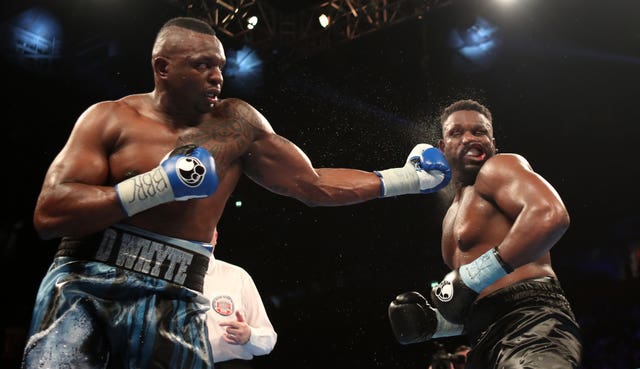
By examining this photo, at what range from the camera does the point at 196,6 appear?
221 inches

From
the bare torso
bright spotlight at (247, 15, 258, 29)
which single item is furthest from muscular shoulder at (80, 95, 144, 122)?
bright spotlight at (247, 15, 258, 29)

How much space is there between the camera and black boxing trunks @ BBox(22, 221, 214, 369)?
1507 mm

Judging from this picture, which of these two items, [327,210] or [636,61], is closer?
[636,61]

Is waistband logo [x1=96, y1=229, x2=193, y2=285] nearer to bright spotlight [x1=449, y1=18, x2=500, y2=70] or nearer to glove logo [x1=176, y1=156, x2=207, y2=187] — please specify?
glove logo [x1=176, y1=156, x2=207, y2=187]

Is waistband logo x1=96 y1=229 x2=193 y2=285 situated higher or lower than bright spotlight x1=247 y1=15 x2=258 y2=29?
lower

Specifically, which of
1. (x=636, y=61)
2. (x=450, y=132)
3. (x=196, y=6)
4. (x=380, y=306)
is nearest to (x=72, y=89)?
(x=196, y=6)

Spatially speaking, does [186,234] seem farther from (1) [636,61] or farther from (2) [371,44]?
(1) [636,61]

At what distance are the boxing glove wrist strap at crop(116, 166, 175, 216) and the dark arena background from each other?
4.34 meters

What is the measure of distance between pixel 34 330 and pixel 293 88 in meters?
5.44

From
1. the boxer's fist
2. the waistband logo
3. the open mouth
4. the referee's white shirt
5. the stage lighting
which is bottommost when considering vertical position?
the referee's white shirt

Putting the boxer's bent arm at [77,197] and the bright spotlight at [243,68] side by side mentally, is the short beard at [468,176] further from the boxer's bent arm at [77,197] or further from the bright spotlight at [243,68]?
the bright spotlight at [243,68]

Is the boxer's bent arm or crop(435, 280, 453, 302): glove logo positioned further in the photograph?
crop(435, 280, 453, 302): glove logo

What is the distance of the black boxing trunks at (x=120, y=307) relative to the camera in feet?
4.94

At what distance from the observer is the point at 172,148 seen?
182 cm
